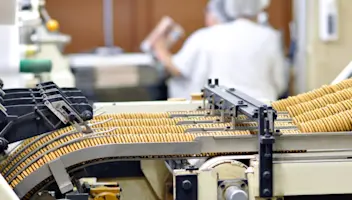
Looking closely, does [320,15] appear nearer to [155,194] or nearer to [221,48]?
[221,48]

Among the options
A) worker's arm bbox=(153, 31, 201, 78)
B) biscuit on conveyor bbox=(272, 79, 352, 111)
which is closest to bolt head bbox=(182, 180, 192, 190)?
biscuit on conveyor bbox=(272, 79, 352, 111)

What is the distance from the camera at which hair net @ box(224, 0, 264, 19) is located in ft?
11.5

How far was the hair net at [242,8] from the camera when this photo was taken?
3510 mm

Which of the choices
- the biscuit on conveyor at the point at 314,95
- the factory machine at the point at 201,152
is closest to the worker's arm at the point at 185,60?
the biscuit on conveyor at the point at 314,95

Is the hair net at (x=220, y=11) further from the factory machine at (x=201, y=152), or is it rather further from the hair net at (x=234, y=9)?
the factory machine at (x=201, y=152)

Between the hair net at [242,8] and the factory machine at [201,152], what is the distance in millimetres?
2169

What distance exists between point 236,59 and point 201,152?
7.00ft

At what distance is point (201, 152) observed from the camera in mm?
1255

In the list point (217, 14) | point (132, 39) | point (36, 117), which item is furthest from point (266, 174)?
point (132, 39)

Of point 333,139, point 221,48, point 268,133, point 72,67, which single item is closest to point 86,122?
point 268,133

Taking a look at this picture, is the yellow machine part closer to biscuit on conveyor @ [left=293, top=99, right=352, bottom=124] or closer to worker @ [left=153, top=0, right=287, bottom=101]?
biscuit on conveyor @ [left=293, top=99, right=352, bottom=124]

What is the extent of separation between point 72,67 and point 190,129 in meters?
2.89

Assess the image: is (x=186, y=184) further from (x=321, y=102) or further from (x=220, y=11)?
(x=220, y=11)

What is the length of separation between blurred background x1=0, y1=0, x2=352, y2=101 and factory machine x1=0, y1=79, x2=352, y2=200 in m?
0.33
